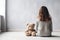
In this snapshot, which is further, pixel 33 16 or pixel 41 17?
pixel 33 16

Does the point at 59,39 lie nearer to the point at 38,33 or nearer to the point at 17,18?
the point at 38,33

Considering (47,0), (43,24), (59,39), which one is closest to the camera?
(59,39)

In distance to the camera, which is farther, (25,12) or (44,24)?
(25,12)

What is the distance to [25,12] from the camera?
3279 mm

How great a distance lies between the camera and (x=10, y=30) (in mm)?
3287

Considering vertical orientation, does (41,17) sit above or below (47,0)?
below

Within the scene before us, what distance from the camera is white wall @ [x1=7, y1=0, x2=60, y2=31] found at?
3246mm

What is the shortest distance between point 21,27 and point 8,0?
0.67 metres

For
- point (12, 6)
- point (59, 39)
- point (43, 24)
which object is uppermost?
point (12, 6)

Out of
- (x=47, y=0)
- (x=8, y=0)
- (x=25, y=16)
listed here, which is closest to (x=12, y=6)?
(x=8, y=0)

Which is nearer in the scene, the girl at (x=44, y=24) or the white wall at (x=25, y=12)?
the girl at (x=44, y=24)

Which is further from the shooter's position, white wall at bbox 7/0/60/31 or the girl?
white wall at bbox 7/0/60/31

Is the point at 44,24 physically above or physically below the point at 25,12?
below

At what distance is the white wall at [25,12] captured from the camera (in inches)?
128
